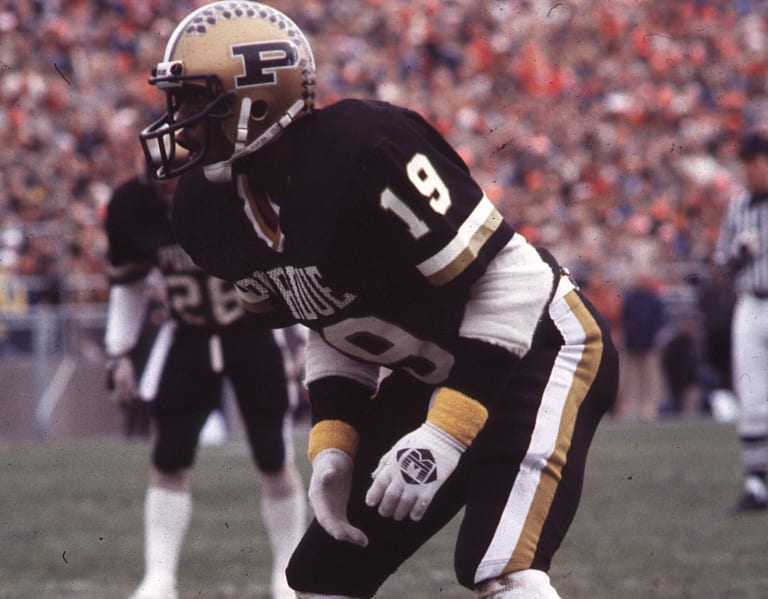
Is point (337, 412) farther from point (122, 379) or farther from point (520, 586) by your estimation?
point (122, 379)

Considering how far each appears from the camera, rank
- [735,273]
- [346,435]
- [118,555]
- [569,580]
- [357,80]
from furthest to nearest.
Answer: [357,80] < [735,273] < [118,555] < [569,580] < [346,435]

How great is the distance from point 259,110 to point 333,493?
0.77 m

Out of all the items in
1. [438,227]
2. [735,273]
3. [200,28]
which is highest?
[200,28]

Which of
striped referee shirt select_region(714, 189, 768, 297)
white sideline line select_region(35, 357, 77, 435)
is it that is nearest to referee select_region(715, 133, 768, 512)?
striped referee shirt select_region(714, 189, 768, 297)

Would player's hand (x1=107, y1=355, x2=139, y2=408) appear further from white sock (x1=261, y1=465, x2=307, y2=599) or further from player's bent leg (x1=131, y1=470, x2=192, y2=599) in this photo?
white sock (x1=261, y1=465, x2=307, y2=599)

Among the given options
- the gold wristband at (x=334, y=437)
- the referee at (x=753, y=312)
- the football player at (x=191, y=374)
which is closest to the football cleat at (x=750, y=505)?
the referee at (x=753, y=312)

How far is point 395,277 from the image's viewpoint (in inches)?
102

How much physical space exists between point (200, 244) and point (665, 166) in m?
13.5

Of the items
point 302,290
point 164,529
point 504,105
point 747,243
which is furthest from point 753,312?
point 504,105

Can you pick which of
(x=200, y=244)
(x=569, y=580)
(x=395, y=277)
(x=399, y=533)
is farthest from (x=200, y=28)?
(x=569, y=580)

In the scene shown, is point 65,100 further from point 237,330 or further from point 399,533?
point 399,533

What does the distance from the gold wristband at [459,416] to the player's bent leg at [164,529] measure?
8.14ft

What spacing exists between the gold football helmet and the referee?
4.56 m

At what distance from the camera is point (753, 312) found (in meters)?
6.98
